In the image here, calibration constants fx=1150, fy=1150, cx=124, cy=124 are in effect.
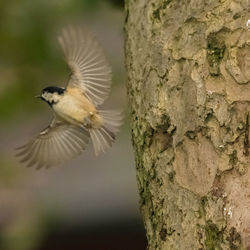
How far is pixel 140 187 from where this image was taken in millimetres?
3166

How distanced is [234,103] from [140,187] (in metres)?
0.43

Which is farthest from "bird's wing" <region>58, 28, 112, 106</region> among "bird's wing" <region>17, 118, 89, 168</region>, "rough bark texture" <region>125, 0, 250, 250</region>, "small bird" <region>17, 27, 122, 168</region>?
"rough bark texture" <region>125, 0, 250, 250</region>

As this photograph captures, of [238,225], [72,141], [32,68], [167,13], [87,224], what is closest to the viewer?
[238,225]

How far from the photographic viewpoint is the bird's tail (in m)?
3.64

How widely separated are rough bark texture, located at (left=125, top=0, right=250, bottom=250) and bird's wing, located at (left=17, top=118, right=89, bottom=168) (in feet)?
1.98

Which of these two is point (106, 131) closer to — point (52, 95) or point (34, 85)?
point (52, 95)

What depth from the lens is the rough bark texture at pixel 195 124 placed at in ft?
9.44

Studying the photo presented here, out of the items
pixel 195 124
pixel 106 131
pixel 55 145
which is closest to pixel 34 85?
pixel 55 145

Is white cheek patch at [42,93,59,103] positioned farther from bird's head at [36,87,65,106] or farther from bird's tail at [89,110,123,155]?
bird's tail at [89,110,123,155]

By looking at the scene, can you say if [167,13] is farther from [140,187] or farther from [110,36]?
[110,36]

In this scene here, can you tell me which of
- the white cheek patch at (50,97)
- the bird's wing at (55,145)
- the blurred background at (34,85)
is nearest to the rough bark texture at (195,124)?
the white cheek patch at (50,97)

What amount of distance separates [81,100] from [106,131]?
0.17 metres

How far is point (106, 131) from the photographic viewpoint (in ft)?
12.1

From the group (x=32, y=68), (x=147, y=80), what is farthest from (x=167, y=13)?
(x=32, y=68)
